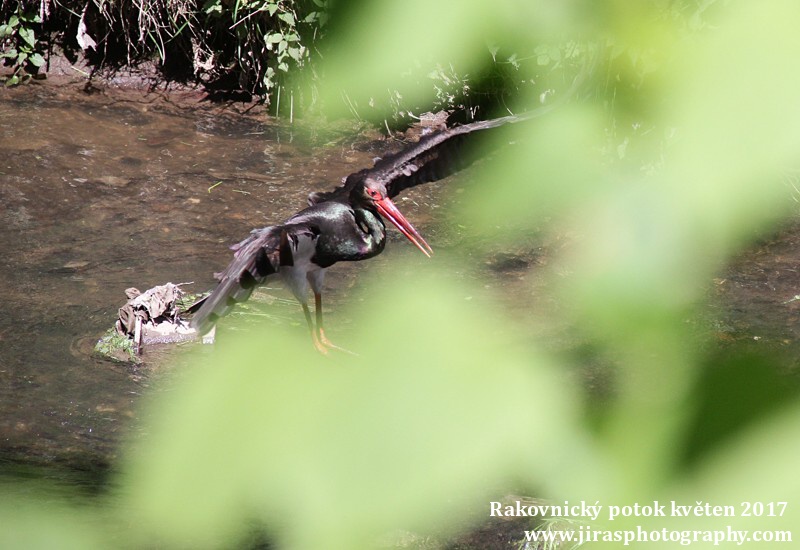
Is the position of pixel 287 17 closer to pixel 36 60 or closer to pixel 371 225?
pixel 36 60

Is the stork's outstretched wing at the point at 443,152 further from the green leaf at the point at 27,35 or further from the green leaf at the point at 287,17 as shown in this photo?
the green leaf at the point at 27,35

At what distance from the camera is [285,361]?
48cm

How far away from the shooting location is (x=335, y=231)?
311 centimetres

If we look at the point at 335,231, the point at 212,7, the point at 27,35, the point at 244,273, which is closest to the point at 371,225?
the point at 335,231

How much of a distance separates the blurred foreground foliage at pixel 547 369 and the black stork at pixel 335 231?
0.08 m

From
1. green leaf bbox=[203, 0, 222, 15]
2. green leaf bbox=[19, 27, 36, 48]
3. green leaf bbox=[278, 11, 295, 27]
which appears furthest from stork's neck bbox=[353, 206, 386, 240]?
green leaf bbox=[19, 27, 36, 48]

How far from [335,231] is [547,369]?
2650 millimetres

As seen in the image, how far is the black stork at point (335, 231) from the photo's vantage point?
2.81ft

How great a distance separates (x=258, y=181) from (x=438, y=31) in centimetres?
515

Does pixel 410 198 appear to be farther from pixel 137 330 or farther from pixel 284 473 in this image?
pixel 284 473

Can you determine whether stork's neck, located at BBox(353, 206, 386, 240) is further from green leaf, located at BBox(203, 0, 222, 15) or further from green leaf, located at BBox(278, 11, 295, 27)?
→ green leaf, located at BBox(203, 0, 222, 15)

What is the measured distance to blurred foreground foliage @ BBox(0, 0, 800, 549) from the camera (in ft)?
1.28

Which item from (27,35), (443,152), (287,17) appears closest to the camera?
(443,152)

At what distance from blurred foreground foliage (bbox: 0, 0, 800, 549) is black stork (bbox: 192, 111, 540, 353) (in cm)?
8
